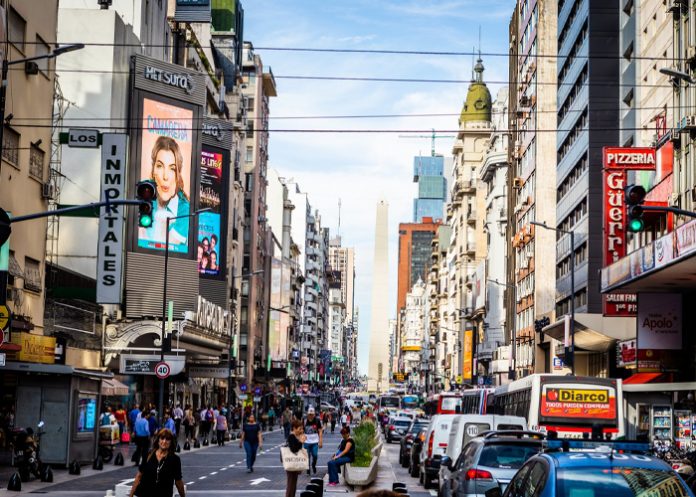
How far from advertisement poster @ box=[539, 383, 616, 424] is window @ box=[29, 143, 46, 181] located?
19422mm

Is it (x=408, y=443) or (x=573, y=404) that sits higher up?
(x=573, y=404)

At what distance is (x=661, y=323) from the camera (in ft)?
151

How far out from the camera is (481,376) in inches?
4628

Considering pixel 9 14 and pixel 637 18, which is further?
pixel 637 18

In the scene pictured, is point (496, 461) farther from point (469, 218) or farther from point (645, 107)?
point (469, 218)

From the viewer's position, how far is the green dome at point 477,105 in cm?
16338

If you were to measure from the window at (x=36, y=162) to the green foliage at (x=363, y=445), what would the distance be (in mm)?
16083

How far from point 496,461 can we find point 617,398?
17125 millimetres

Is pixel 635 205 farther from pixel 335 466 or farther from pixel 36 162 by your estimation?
pixel 36 162

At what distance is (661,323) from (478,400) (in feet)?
35.9

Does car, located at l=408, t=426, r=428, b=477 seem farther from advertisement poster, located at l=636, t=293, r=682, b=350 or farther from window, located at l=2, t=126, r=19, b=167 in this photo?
window, located at l=2, t=126, r=19, b=167

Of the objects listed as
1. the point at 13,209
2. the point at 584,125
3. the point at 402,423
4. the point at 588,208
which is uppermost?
the point at 584,125

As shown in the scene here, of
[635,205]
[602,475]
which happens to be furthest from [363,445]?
[602,475]

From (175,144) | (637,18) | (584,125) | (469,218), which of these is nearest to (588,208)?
(584,125)
